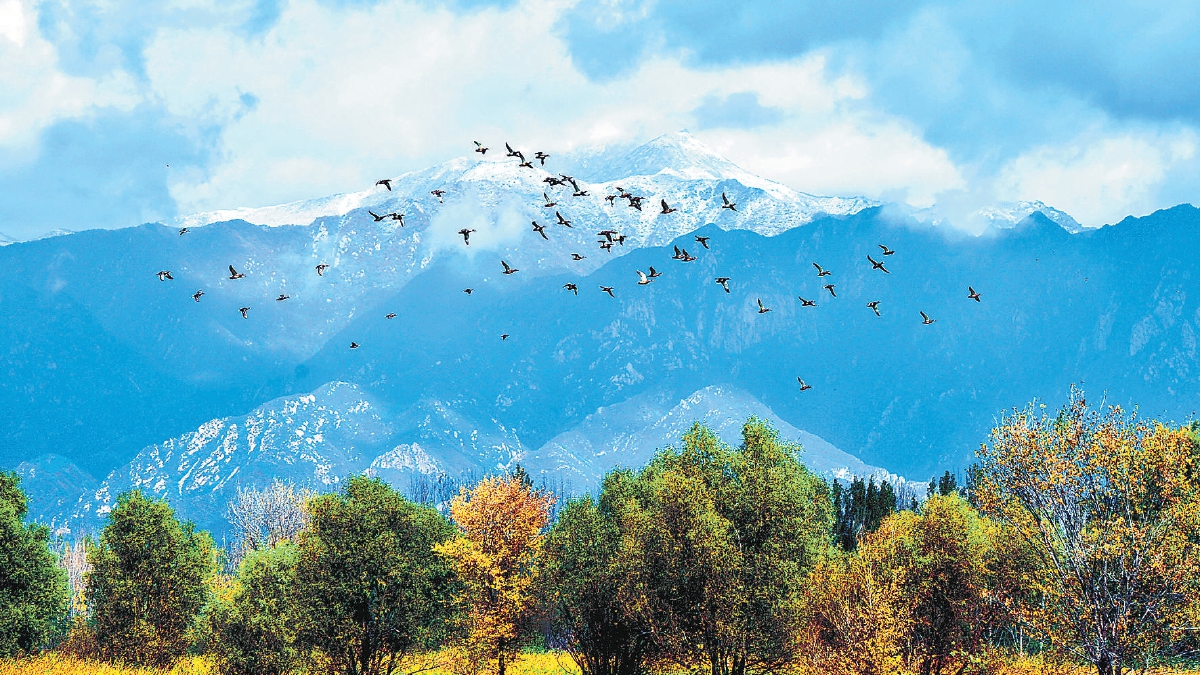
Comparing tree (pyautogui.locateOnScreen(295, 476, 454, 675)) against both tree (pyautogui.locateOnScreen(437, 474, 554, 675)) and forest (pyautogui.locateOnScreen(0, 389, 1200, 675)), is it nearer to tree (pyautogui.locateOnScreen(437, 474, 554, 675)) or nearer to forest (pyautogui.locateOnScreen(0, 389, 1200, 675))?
forest (pyautogui.locateOnScreen(0, 389, 1200, 675))

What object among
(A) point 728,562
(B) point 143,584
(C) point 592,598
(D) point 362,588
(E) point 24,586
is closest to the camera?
(A) point 728,562

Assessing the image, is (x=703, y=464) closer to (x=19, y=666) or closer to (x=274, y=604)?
(x=274, y=604)

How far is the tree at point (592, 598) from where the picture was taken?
8506cm

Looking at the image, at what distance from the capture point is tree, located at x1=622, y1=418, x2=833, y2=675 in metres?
73.7

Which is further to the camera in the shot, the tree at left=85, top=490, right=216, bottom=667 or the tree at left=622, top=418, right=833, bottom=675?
the tree at left=85, top=490, right=216, bottom=667

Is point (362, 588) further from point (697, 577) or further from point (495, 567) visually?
point (697, 577)

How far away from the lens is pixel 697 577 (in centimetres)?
7494

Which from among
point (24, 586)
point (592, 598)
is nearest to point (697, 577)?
point (592, 598)

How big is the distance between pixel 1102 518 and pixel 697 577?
90.7 ft

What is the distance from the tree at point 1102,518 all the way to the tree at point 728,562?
17602 mm

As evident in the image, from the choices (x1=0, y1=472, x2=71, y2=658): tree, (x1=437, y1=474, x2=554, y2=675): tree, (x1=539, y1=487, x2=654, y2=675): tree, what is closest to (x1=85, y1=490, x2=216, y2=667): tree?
(x1=0, y1=472, x2=71, y2=658): tree

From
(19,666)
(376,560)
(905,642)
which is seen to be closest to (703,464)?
(905,642)

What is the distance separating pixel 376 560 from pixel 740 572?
30812mm

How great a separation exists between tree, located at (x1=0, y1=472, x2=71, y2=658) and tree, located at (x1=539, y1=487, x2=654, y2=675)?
4274 cm
